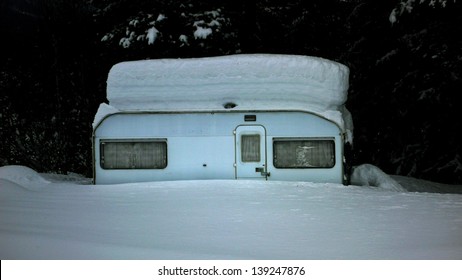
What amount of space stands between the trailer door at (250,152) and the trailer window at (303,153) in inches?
9.8

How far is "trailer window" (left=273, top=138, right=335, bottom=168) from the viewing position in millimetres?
10922

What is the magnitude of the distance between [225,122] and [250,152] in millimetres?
762

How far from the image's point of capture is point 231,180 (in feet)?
35.6

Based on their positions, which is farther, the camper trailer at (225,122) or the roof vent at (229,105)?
the roof vent at (229,105)

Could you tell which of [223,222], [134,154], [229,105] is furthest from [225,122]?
[223,222]

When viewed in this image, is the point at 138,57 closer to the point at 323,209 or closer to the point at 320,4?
the point at 320,4

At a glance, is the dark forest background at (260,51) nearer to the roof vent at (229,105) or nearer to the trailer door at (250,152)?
the roof vent at (229,105)

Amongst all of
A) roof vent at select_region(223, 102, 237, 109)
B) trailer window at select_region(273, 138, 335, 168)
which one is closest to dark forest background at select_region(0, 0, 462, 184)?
trailer window at select_region(273, 138, 335, 168)

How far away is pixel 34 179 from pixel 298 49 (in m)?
11.9

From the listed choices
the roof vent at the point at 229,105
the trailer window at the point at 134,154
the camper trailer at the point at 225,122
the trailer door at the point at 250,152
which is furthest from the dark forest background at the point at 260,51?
the trailer window at the point at 134,154

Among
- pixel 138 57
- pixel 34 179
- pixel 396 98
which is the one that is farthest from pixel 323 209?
pixel 138 57

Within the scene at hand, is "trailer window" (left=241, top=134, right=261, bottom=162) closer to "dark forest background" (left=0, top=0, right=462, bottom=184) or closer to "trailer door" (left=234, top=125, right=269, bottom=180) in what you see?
"trailer door" (left=234, top=125, right=269, bottom=180)

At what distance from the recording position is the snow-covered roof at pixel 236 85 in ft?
36.2

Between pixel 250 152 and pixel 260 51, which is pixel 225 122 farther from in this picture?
pixel 260 51
